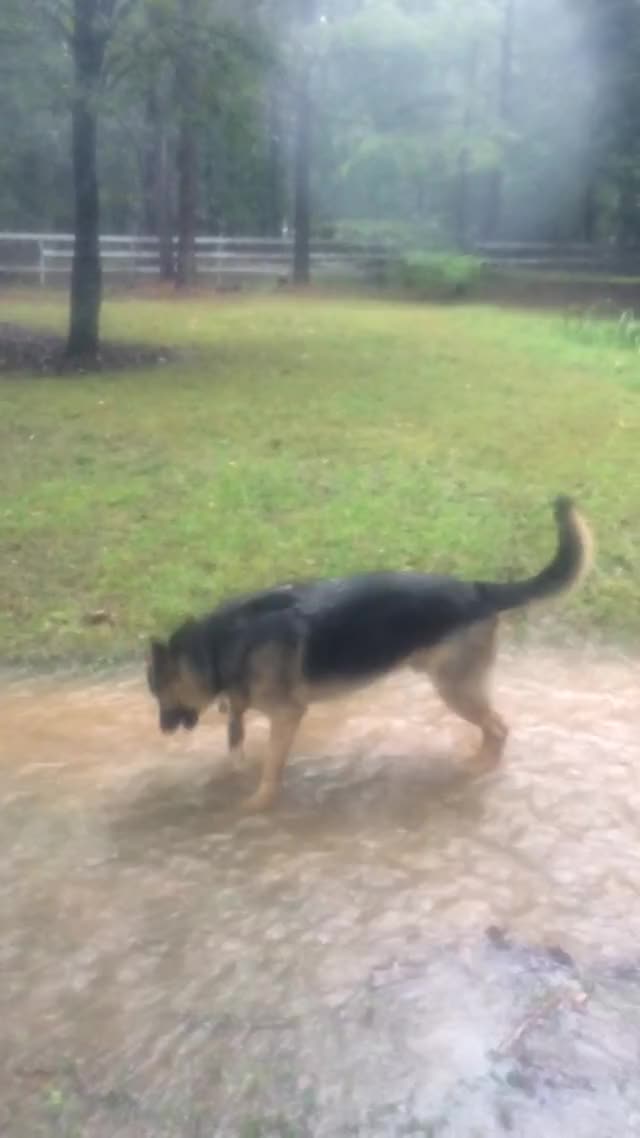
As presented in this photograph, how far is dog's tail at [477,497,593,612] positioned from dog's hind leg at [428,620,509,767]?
0.37ft

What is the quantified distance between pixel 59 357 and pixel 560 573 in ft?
42.7

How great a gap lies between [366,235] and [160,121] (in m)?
19.1

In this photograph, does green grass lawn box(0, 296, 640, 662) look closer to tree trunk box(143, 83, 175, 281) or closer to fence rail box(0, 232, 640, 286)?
tree trunk box(143, 83, 175, 281)

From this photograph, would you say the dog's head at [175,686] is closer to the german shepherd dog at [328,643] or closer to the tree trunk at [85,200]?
the german shepherd dog at [328,643]

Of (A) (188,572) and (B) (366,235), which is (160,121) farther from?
(B) (366,235)

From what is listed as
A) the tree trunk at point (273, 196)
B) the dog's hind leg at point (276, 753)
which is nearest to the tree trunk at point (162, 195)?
the tree trunk at point (273, 196)

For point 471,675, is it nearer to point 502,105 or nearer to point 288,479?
point 288,479

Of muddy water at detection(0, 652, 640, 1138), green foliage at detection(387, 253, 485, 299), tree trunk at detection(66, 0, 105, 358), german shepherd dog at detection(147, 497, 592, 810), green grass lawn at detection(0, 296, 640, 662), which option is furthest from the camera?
green foliage at detection(387, 253, 485, 299)

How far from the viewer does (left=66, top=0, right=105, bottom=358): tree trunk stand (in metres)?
16.7

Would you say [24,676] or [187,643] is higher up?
[187,643]

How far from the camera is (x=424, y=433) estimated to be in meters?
12.8

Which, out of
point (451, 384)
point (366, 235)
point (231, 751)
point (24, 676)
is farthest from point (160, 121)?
point (366, 235)

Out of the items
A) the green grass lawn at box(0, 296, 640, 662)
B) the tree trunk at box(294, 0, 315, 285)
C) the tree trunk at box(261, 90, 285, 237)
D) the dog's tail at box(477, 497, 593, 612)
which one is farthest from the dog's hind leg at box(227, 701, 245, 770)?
the tree trunk at box(261, 90, 285, 237)

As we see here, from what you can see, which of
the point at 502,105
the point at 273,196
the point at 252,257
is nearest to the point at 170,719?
the point at 252,257
